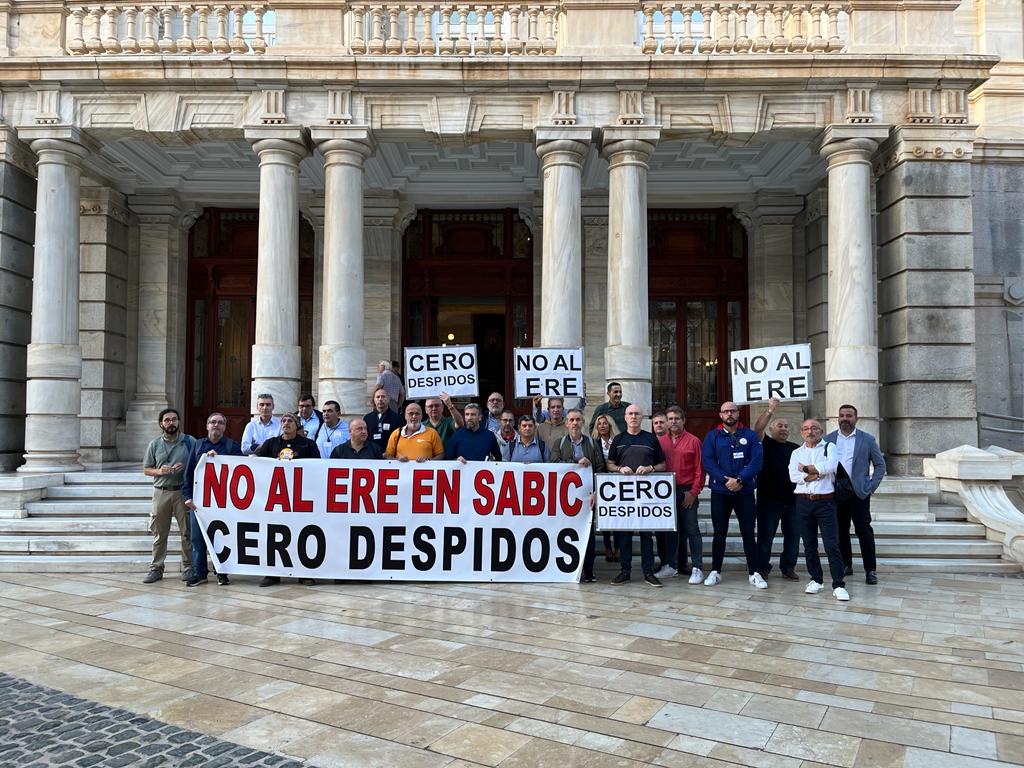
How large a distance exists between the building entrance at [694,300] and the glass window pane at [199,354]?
10038 millimetres

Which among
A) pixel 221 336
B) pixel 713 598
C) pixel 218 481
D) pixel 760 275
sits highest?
pixel 760 275

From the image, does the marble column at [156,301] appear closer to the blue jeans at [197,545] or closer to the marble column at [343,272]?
the marble column at [343,272]

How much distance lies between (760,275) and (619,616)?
11066mm

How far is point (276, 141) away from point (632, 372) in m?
6.65

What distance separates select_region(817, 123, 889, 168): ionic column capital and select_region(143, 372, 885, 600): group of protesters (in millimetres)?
5441

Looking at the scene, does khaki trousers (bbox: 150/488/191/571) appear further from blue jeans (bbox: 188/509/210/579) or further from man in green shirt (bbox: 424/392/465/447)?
man in green shirt (bbox: 424/392/465/447)

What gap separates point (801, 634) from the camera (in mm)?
6391

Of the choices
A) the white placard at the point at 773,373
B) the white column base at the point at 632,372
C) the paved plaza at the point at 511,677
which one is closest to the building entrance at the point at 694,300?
the white column base at the point at 632,372

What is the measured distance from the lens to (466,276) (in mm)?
16984

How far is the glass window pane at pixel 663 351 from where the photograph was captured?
16.8 m

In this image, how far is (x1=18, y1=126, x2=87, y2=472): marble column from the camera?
1172cm

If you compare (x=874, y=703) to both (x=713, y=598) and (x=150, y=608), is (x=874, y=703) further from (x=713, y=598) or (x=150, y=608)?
(x=150, y=608)

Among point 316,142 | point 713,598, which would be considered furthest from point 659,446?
point 316,142

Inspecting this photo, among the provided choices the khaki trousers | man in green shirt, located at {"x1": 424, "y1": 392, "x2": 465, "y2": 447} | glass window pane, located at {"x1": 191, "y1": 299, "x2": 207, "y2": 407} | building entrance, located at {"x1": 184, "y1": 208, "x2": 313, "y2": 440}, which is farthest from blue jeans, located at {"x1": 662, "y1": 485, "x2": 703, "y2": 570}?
glass window pane, located at {"x1": 191, "y1": 299, "x2": 207, "y2": 407}
